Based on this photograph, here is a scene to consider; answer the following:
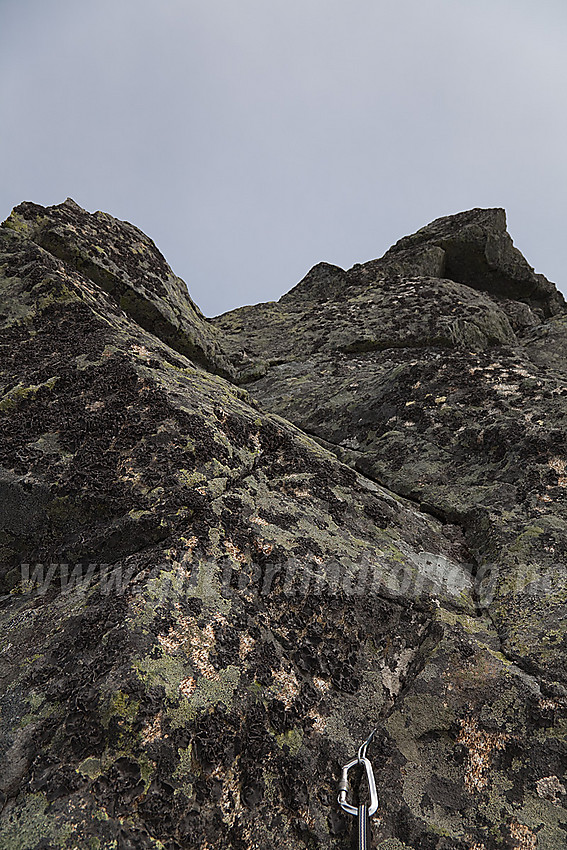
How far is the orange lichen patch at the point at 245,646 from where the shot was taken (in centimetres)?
422

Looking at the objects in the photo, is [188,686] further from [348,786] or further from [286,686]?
A: [348,786]

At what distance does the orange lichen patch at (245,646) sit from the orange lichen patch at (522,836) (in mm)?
2168

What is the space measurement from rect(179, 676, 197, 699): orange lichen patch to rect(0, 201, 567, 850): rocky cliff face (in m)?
0.02

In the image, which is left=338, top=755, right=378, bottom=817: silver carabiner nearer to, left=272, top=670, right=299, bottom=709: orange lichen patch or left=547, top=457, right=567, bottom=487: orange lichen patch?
left=272, top=670, right=299, bottom=709: orange lichen patch

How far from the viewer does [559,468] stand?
685cm

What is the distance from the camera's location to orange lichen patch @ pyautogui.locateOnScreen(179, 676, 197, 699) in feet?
12.5

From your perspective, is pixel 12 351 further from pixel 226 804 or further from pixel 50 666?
pixel 226 804

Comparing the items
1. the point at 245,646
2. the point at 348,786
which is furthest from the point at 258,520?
the point at 348,786

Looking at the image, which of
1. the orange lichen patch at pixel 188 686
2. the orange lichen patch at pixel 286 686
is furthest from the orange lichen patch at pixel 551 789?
the orange lichen patch at pixel 188 686

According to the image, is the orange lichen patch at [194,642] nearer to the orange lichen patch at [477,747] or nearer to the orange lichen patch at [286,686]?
the orange lichen patch at [286,686]

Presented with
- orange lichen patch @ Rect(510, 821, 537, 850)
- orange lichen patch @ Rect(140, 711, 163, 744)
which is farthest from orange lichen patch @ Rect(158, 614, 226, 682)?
orange lichen patch @ Rect(510, 821, 537, 850)

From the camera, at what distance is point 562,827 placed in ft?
12.4

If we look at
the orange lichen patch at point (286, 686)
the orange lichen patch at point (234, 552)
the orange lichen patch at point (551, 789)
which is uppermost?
the orange lichen patch at point (234, 552)

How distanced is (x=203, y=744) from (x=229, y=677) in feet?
1.60
